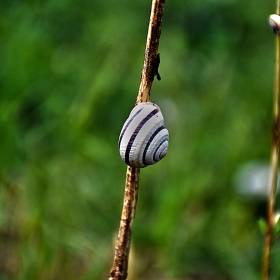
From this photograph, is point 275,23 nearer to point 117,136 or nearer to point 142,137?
point 142,137

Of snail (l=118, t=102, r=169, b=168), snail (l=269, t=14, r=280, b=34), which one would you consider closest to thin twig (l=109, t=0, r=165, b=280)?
snail (l=118, t=102, r=169, b=168)

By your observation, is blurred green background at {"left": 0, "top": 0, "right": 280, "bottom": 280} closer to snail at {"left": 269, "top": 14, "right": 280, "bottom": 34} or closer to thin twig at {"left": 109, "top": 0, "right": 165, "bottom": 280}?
thin twig at {"left": 109, "top": 0, "right": 165, "bottom": 280}

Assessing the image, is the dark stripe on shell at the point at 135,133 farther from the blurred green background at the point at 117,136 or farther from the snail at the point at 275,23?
the blurred green background at the point at 117,136

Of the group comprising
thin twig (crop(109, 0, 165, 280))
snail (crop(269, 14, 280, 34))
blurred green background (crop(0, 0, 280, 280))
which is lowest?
thin twig (crop(109, 0, 165, 280))

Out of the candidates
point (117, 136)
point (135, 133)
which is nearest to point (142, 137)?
point (135, 133)

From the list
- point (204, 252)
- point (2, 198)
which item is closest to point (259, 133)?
point (204, 252)

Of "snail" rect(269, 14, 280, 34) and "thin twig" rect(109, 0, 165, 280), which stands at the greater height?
"snail" rect(269, 14, 280, 34)

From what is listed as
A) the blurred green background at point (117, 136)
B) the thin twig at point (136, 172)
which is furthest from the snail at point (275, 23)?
the blurred green background at point (117, 136)
